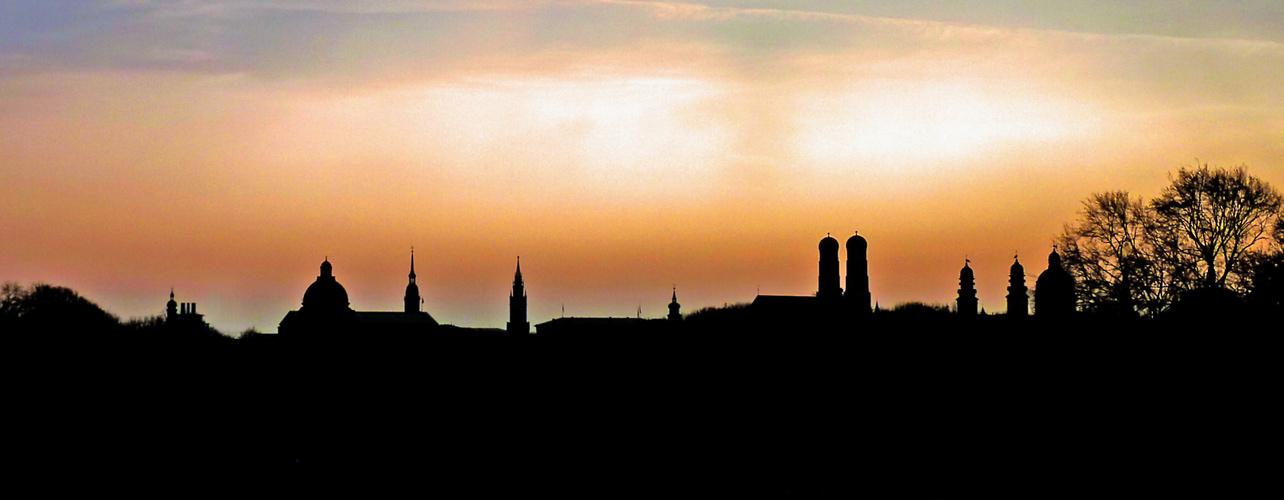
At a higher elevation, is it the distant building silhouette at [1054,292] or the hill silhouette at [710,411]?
the distant building silhouette at [1054,292]

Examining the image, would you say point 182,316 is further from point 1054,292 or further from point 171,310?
point 1054,292

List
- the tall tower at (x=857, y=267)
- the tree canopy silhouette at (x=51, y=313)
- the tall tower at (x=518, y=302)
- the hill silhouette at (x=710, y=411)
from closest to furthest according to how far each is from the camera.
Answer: the hill silhouette at (x=710, y=411) < the tree canopy silhouette at (x=51, y=313) < the tall tower at (x=857, y=267) < the tall tower at (x=518, y=302)

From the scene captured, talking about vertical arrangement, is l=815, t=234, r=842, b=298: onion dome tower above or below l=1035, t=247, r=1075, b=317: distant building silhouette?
above

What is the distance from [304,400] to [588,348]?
18.4 meters

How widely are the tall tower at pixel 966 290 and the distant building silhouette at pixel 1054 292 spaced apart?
19387mm

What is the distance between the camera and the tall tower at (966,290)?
297 feet

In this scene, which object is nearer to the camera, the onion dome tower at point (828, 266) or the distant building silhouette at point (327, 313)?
the distant building silhouette at point (327, 313)

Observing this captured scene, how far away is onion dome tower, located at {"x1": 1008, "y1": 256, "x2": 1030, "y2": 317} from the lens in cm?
8000

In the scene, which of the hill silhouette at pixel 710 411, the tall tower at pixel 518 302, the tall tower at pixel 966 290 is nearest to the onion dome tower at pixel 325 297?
the hill silhouette at pixel 710 411

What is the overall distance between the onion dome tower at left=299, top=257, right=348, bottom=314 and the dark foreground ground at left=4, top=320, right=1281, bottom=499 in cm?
1813

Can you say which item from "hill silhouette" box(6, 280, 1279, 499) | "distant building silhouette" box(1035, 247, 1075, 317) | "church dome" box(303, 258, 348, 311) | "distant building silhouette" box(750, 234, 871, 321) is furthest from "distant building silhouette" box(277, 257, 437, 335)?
"distant building silhouette" box(1035, 247, 1075, 317)

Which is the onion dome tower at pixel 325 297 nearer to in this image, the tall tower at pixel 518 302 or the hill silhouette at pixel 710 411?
the hill silhouette at pixel 710 411

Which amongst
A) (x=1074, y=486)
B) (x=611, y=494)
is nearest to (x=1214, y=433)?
(x=1074, y=486)

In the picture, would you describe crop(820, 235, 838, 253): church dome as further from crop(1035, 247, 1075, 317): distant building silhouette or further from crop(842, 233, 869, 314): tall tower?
crop(1035, 247, 1075, 317): distant building silhouette
